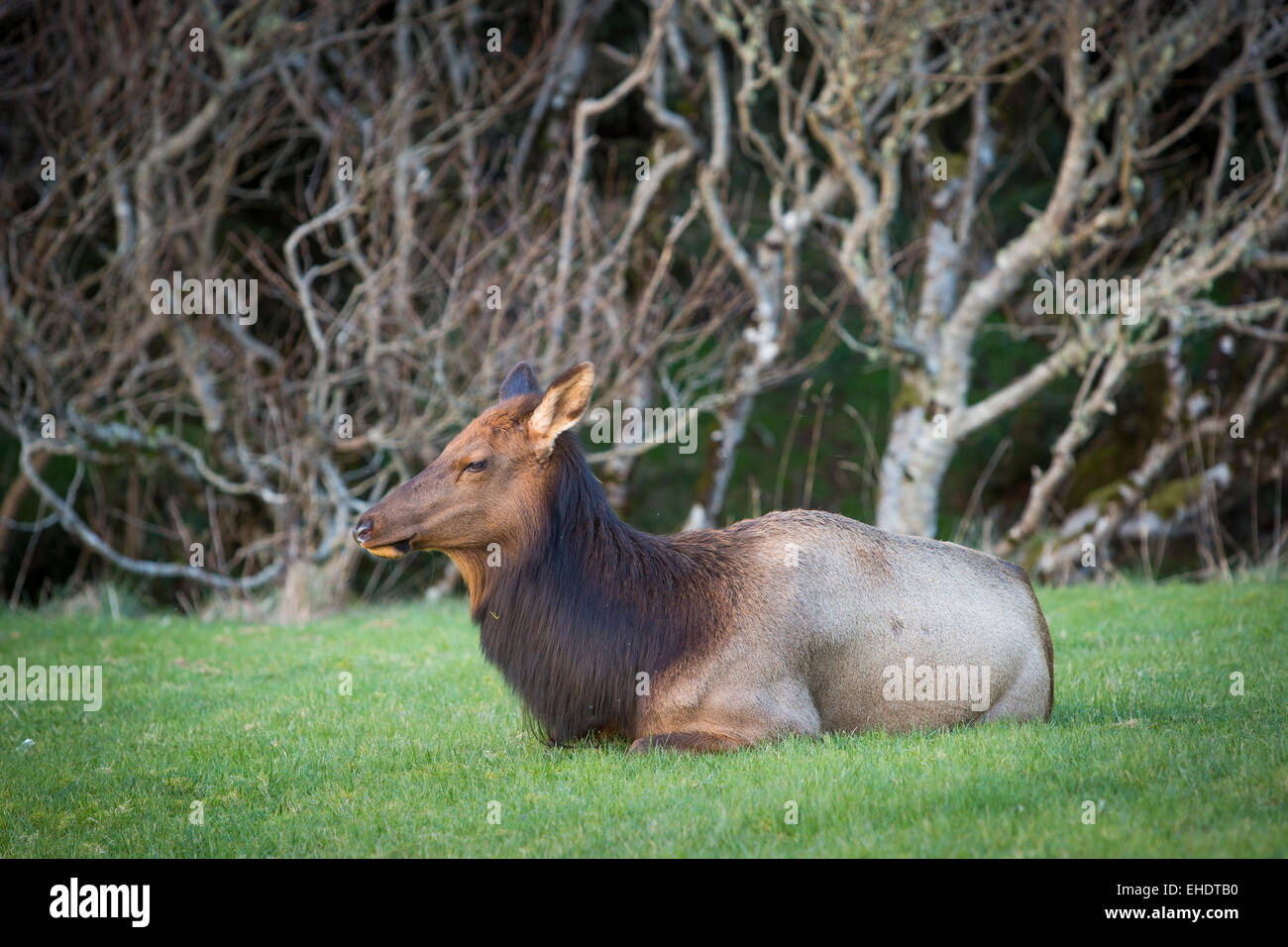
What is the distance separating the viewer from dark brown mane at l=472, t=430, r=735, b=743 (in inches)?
278

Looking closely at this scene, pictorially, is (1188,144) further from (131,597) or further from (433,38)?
(131,597)

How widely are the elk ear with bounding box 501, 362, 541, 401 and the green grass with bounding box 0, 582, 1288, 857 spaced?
6.70ft

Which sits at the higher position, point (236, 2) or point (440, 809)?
point (236, 2)

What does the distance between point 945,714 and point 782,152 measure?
1483 cm

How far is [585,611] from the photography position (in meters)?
7.16

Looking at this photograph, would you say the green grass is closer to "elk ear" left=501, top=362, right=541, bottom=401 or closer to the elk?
the elk

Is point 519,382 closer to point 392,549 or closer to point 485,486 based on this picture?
point 485,486

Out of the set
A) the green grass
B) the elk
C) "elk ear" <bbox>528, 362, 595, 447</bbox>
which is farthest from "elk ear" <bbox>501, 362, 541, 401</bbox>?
the green grass

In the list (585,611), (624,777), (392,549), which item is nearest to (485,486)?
(392,549)

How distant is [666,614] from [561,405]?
1285 millimetres

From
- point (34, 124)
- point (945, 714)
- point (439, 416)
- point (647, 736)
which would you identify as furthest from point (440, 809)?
point (34, 124)

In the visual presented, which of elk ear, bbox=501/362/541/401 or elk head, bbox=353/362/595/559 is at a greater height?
elk ear, bbox=501/362/541/401

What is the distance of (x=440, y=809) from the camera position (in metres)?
6.07

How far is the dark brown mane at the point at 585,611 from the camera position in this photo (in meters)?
7.06
